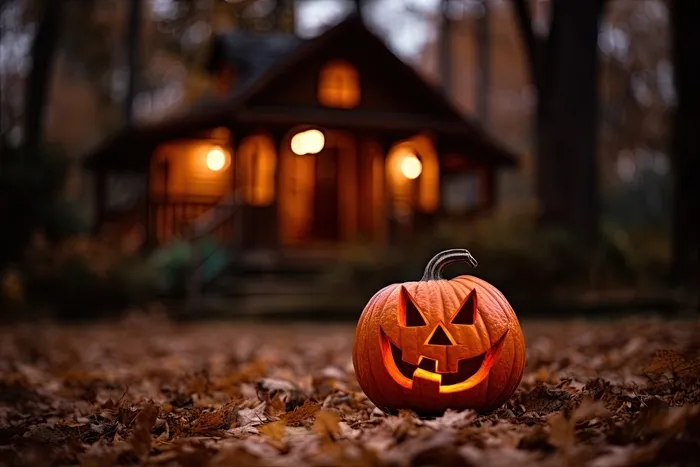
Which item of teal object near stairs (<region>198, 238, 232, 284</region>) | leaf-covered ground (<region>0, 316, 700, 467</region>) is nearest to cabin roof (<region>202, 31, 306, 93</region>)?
teal object near stairs (<region>198, 238, 232, 284</region>)

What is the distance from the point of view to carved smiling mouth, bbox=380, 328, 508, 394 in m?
3.55

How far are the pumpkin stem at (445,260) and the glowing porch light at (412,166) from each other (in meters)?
13.4

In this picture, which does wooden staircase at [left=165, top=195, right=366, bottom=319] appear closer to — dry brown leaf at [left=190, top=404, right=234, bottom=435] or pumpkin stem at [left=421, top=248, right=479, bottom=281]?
pumpkin stem at [left=421, top=248, right=479, bottom=281]

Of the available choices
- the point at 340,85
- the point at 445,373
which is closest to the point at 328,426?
the point at 445,373

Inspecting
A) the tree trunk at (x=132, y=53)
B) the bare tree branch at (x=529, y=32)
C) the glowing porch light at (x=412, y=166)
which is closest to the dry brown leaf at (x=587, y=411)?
the bare tree branch at (x=529, y=32)

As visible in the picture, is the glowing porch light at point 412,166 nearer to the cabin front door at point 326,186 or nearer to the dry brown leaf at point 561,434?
the cabin front door at point 326,186

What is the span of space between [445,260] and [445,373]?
1.81ft

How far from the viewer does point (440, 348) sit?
352cm

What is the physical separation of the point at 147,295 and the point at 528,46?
8478mm

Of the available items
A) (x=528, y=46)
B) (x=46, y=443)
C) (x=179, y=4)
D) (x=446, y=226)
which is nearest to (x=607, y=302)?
(x=446, y=226)

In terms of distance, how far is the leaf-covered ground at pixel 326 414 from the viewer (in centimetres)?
258

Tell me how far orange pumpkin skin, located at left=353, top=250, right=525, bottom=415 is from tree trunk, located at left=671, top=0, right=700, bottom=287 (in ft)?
28.0

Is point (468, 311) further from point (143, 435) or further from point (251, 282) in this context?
point (251, 282)

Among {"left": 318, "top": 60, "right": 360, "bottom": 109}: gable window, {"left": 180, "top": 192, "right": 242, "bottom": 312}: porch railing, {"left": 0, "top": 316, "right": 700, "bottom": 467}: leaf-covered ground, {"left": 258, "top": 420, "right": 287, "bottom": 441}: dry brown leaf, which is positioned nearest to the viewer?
{"left": 0, "top": 316, "right": 700, "bottom": 467}: leaf-covered ground
